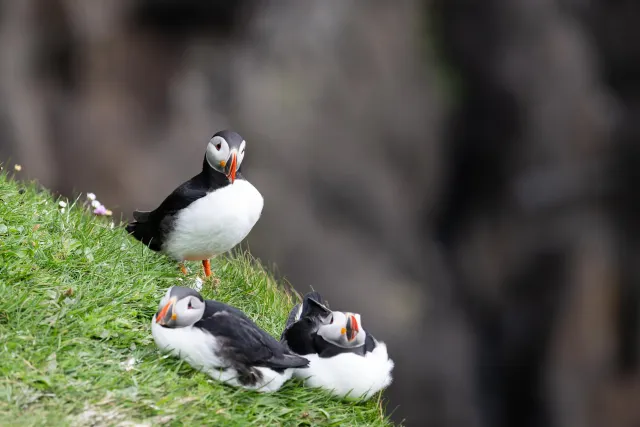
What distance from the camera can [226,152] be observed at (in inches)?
183

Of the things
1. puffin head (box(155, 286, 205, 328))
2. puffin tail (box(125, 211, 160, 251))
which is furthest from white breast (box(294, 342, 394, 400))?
puffin tail (box(125, 211, 160, 251))

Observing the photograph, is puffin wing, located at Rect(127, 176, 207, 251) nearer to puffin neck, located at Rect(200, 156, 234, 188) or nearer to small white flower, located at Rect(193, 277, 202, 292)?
puffin neck, located at Rect(200, 156, 234, 188)

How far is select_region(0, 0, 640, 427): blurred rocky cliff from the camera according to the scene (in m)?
13.8

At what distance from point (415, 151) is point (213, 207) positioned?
12.5 metres

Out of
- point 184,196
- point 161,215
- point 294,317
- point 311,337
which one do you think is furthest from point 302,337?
point 161,215

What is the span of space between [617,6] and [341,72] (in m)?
5.40

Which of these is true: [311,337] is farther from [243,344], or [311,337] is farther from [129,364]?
[129,364]

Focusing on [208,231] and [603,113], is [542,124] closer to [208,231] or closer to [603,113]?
[603,113]

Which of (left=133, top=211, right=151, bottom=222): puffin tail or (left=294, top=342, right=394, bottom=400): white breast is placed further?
(left=133, top=211, right=151, bottom=222): puffin tail

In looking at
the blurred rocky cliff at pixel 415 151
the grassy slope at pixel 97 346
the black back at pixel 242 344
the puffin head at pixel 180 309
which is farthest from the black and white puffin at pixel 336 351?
the blurred rocky cliff at pixel 415 151

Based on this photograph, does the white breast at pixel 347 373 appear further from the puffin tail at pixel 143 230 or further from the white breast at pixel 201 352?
the puffin tail at pixel 143 230

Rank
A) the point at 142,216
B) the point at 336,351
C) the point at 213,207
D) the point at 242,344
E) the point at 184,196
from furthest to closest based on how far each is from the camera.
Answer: the point at 142,216 < the point at 184,196 < the point at 213,207 < the point at 336,351 < the point at 242,344

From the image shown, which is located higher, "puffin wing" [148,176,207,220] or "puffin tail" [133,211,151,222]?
"puffin wing" [148,176,207,220]

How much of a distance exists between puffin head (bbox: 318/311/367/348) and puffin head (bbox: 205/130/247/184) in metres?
1.13
